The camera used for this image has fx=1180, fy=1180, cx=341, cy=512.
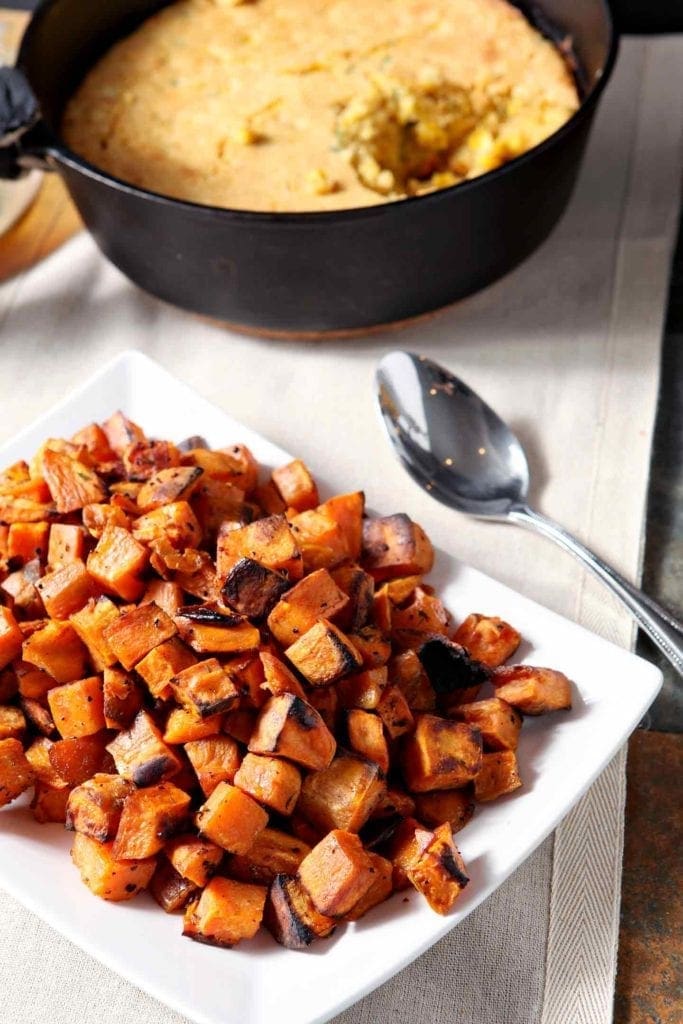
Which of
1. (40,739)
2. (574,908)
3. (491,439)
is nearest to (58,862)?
(40,739)

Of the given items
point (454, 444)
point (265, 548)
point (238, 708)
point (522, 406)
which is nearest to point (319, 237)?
point (454, 444)

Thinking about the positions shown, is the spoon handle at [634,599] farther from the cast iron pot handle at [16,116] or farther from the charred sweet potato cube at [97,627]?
the cast iron pot handle at [16,116]

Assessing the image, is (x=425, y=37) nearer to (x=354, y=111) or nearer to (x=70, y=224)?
(x=354, y=111)

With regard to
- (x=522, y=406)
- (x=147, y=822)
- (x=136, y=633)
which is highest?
(x=136, y=633)

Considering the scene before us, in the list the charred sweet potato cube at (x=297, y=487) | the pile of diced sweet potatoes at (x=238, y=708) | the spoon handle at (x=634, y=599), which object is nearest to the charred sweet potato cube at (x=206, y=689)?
the pile of diced sweet potatoes at (x=238, y=708)

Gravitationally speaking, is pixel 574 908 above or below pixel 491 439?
below

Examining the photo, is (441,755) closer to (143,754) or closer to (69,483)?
(143,754)
